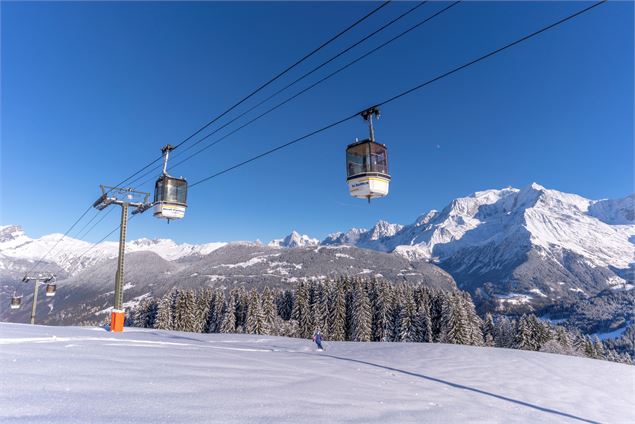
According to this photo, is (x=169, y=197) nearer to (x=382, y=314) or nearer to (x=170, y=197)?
(x=170, y=197)

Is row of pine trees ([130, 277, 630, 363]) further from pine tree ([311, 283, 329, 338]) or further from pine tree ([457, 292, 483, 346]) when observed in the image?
pine tree ([457, 292, 483, 346])

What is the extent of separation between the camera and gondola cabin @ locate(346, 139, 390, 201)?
716 inches

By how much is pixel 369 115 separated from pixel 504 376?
14.3m

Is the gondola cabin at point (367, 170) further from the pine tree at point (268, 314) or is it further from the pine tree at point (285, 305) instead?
the pine tree at point (285, 305)

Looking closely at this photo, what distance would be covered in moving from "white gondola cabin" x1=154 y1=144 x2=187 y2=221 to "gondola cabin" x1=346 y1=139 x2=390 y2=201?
1391cm

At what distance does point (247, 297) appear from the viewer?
261ft

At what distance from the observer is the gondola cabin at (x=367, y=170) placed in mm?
18188

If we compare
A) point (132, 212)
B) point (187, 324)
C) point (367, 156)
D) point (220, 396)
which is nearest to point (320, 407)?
point (220, 396)

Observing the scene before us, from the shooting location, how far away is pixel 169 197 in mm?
25812

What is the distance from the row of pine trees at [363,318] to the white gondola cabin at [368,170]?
47782 millimetres

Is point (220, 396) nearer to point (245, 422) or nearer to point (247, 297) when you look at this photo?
point (245, 422)

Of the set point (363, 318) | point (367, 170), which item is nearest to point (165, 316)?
point (363, 318)

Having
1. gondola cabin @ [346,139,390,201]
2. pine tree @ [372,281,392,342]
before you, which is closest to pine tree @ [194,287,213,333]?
pine tree @ [372,281,392,342]

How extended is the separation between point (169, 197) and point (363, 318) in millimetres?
48975
